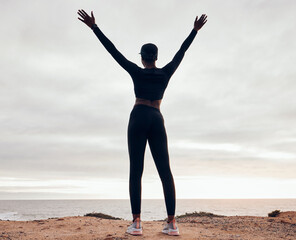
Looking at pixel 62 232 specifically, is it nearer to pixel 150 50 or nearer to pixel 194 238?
pixel 194 238

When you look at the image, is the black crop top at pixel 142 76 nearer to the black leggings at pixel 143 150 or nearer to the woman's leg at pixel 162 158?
the black leggings at pixel 143 150

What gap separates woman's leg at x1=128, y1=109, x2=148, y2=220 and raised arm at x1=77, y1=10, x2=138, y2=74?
3.16 feet

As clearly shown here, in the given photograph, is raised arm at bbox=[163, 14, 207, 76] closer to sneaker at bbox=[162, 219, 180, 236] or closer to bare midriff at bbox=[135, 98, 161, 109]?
bare midriff at bbox=[135, 98, 161, 109]

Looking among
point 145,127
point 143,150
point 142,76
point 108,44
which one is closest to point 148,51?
point 142,76

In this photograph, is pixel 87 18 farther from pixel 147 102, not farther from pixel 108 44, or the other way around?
pixel 147 102

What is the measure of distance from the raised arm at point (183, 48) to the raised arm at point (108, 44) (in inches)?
31.2

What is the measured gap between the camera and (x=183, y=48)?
21.9 feet

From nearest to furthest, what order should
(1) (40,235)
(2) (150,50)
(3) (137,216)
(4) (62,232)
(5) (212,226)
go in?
(3) (137,216), (2) (150,50), (1) (40,235), (4) (62,232), (5) (212,226)

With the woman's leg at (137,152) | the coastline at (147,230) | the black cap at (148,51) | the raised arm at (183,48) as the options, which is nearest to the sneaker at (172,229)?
the coastline at (147,230)

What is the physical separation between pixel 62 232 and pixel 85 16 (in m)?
5.08

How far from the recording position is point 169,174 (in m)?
5.99

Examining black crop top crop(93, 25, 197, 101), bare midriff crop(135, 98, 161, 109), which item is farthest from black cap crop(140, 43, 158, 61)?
bare midriff crop(135, 98, 161, 109)

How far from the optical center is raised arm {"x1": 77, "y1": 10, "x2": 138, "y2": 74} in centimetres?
596

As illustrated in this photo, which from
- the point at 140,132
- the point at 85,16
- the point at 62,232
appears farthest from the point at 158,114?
the point at 62,232
